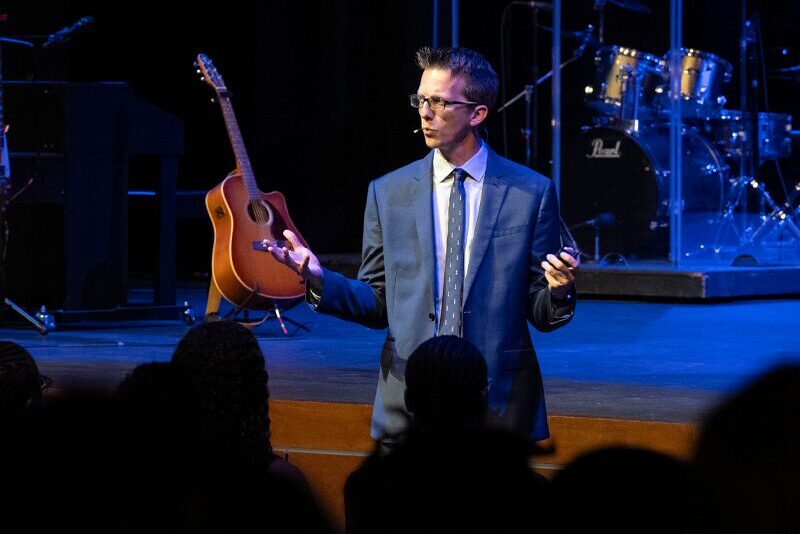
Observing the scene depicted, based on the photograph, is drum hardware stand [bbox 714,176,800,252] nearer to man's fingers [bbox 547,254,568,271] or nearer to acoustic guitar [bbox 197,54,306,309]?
acoustic guitar [bbox 197,54,306,309]

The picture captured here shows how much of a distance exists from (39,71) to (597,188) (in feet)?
13.4

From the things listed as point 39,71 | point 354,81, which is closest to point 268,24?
point 354,81

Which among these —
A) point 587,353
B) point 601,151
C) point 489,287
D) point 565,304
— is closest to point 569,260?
point 565,304

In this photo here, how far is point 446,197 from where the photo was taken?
10.5ft

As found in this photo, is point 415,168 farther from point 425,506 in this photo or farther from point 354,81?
point 354,81

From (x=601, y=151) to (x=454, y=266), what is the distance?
6.05 meters

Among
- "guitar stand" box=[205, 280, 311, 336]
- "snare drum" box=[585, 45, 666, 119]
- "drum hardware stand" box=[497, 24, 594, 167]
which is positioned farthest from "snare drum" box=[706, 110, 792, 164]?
"guitar stand" box=[205, 280, 311, 336]

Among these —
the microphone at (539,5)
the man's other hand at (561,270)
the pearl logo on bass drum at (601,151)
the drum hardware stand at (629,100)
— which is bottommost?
the man's other hand at (561,270)

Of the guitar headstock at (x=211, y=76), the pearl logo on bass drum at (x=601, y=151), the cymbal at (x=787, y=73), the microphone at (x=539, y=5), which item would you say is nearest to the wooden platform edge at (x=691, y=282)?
the pearl logo on bass drum at (x=601, y=151)

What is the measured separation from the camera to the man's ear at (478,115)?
3.16m

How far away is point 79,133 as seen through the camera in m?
6.34

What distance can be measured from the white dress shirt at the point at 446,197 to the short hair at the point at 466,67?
0.15 m

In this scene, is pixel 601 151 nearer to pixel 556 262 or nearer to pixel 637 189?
pixel 637 189

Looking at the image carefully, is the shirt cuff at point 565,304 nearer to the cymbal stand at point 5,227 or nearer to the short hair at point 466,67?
the short hair at point 466,67
